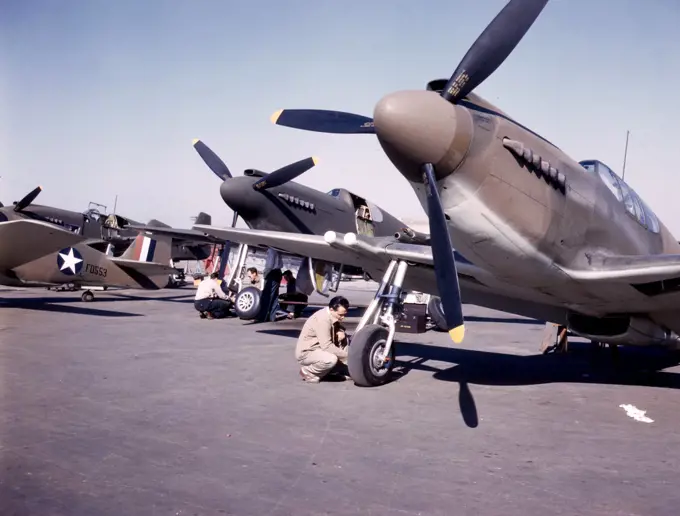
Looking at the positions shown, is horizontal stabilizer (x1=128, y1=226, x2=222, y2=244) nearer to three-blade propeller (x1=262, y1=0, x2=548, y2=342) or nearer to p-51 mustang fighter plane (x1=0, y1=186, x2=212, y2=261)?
p-51 mustang fighter plane (x1=0, y1=186, x2=212, y2=261)

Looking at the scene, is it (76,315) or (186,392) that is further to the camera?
(76,315)

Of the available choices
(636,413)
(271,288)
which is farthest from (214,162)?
(636,413)

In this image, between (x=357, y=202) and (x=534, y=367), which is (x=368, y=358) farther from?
(x=357, y=202)

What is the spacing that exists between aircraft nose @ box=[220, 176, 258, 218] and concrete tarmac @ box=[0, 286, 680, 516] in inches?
182

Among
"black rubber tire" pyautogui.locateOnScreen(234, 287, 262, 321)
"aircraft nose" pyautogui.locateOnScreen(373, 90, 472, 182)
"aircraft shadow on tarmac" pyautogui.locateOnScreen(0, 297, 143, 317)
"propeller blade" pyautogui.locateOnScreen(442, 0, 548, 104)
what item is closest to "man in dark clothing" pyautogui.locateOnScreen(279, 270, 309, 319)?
"black rubber tire" pyautogui.locateOnScreen(234, 287, 262, 321)

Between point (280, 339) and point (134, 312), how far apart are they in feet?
21.7

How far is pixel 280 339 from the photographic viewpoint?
10.7 m

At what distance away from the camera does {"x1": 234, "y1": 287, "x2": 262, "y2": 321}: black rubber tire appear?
13727 mm

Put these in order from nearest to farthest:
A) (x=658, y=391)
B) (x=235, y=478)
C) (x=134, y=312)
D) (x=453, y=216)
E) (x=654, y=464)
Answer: (x=235, y=478) < (x=654, y=464) < (x=453, y=216) < (x=658, y=391) < (x=134, y=312)

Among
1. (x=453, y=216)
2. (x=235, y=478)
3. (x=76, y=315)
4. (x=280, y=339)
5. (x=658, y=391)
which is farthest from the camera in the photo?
(x=76, y=315)

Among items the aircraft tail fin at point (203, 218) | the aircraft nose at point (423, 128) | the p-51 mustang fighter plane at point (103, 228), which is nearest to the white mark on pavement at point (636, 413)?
the aircraft nose at point (423, 128)

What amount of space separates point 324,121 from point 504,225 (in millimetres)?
2226

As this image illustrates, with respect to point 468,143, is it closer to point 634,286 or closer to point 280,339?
point 634,286

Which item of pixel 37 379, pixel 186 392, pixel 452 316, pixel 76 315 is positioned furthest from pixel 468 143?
pixel 76 315
